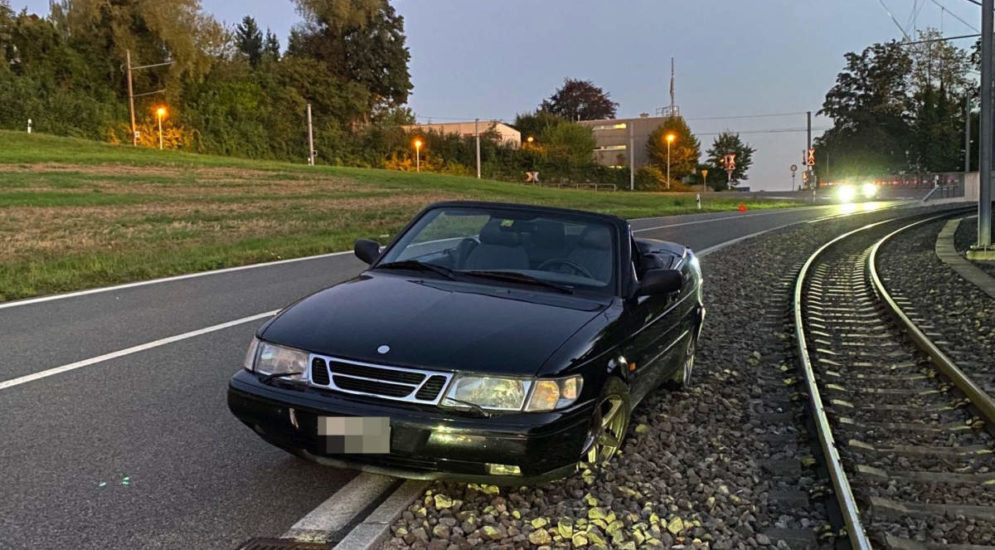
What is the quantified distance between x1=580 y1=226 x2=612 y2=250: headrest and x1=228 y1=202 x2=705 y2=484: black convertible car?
71mm

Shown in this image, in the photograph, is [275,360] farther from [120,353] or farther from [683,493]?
[120,353]

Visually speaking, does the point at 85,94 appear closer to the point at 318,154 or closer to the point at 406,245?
the point at 318,154

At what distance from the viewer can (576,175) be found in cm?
7781

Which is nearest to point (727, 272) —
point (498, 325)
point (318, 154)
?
point (498, 325)

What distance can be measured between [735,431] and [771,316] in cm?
443

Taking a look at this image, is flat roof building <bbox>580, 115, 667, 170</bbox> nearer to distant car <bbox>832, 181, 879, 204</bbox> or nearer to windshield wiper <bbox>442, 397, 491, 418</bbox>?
distant car <bbox>832, 181, 879, 204</bbox>

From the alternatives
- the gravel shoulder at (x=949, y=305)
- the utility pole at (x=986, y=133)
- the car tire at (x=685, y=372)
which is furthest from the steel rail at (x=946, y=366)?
the utility pole at (x=986, y=133)

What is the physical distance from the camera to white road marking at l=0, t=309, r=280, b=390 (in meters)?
5.30

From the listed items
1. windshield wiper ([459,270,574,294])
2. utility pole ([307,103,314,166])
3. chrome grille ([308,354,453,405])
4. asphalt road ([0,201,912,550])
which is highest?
utility pole ([307,103,314,166])

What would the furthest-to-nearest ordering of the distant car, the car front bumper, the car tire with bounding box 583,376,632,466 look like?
the distant car < the car tire with bounding box 583,376,632,466 < the car front bumper

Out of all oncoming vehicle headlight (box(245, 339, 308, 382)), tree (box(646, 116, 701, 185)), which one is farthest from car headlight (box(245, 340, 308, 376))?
tree (box(646, 116, 701, 185))

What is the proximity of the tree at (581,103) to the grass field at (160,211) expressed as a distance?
74.2 m

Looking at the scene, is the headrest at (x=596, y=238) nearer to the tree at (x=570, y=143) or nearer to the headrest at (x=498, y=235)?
the headrest at (x=498, y=235)

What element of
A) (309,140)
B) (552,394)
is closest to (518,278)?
(552,394)
